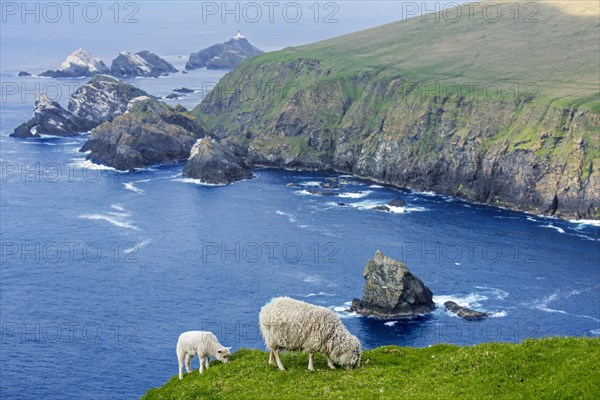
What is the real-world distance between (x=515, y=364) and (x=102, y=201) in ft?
542

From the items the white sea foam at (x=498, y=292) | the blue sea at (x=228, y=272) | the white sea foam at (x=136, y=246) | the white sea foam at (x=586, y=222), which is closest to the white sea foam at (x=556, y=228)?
the blue sea at (x=228, y=272)

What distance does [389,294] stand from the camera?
12538 cm

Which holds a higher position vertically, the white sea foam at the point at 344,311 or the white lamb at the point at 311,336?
the white lamb at the point at 311,336

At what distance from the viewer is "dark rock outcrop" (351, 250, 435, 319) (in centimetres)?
12481

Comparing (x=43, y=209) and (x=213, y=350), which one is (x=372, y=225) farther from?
(x=213, y=350)

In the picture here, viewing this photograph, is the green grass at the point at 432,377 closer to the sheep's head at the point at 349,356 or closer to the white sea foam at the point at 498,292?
the sheep's head at the point at 349,356

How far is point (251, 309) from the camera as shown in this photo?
419ft

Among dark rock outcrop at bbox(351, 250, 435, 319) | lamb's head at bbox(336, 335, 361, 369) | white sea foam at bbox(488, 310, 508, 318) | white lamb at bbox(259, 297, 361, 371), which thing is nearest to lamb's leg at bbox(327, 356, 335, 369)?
white lamb at bbox(259, 297, 361, 371)

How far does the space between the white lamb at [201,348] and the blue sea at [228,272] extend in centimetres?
5339

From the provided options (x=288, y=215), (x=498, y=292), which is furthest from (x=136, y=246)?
(x=498, y=292)

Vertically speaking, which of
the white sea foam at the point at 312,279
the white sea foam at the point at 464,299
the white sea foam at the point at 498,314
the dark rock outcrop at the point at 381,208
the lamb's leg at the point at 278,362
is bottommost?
the white sea foam at the point at 498,314

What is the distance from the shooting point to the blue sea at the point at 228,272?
11262 cm

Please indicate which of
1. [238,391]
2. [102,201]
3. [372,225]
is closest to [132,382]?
[238,391]

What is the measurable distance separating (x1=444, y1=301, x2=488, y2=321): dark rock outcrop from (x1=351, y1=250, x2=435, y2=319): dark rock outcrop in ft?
11.1
